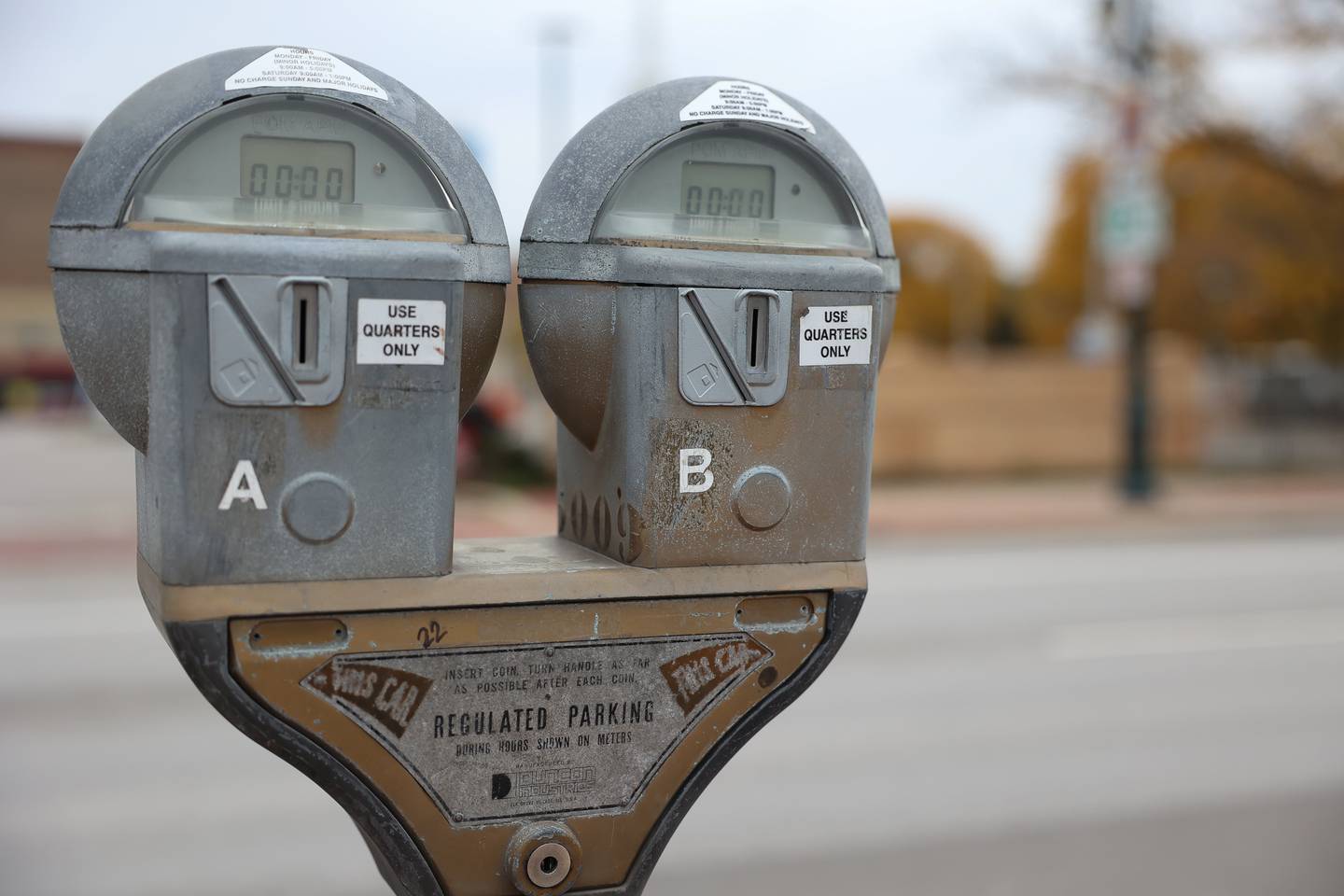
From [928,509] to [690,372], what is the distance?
415 inches

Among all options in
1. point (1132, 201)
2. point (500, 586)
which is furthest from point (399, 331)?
point (1132, 201)

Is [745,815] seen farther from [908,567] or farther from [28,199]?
[28,199]

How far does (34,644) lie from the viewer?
21.9 feet

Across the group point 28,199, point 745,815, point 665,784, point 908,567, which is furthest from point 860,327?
point 28,199

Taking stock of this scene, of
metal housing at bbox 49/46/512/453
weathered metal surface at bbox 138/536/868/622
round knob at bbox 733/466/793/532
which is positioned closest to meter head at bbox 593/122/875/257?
metal housing at bbox 49/46/512/453

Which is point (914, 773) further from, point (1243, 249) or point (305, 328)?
point (1243, 249)

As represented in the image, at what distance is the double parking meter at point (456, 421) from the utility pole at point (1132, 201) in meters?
9.58

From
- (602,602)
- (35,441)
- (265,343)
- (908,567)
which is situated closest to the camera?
(265,343)

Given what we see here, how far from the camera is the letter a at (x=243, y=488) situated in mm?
1587

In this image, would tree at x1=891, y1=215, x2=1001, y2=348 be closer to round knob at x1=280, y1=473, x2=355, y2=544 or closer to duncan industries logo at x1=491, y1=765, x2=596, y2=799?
duncan industries logo at x1=491, y1=765, x2=596, y2=799

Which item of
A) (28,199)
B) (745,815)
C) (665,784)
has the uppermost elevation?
(28,199)

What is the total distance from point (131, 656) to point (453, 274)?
5.36 meters

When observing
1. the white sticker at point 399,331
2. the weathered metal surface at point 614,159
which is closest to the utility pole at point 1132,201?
the weathered metal surface at point 614,159

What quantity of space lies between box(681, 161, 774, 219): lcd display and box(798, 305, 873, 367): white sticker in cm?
15
